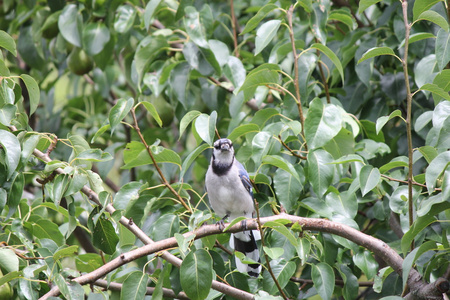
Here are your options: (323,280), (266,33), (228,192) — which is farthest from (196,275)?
(228,192)

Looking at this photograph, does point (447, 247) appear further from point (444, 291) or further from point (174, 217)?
point (174, 217)

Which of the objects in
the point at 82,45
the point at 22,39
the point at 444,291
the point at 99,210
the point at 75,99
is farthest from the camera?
the point at 75,99

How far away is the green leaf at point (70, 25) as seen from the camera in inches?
153

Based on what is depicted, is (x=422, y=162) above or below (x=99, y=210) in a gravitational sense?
below

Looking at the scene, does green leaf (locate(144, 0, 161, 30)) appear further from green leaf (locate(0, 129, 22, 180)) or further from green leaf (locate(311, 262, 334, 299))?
green leaf (locate(311, 262, 334, 299))

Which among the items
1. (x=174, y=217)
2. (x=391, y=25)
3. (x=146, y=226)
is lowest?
(x=146, y=226)

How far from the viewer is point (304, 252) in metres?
2.30

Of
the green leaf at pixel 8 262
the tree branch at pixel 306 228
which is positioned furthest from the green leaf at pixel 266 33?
the green leaf at pixel 8 262

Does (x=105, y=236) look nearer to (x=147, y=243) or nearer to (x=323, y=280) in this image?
(x=147, y=243)

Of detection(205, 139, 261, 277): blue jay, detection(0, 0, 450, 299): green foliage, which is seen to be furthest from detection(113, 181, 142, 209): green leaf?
detection(205, 139, 261, 277): blue jay

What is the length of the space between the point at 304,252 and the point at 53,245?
125 centimetres

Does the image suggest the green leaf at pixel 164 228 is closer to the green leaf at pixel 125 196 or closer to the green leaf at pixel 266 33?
the green leaf at pixel 125 196

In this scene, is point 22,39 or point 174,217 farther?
point 22,39

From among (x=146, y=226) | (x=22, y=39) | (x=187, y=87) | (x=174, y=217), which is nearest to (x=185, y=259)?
(x=174, y=217)
